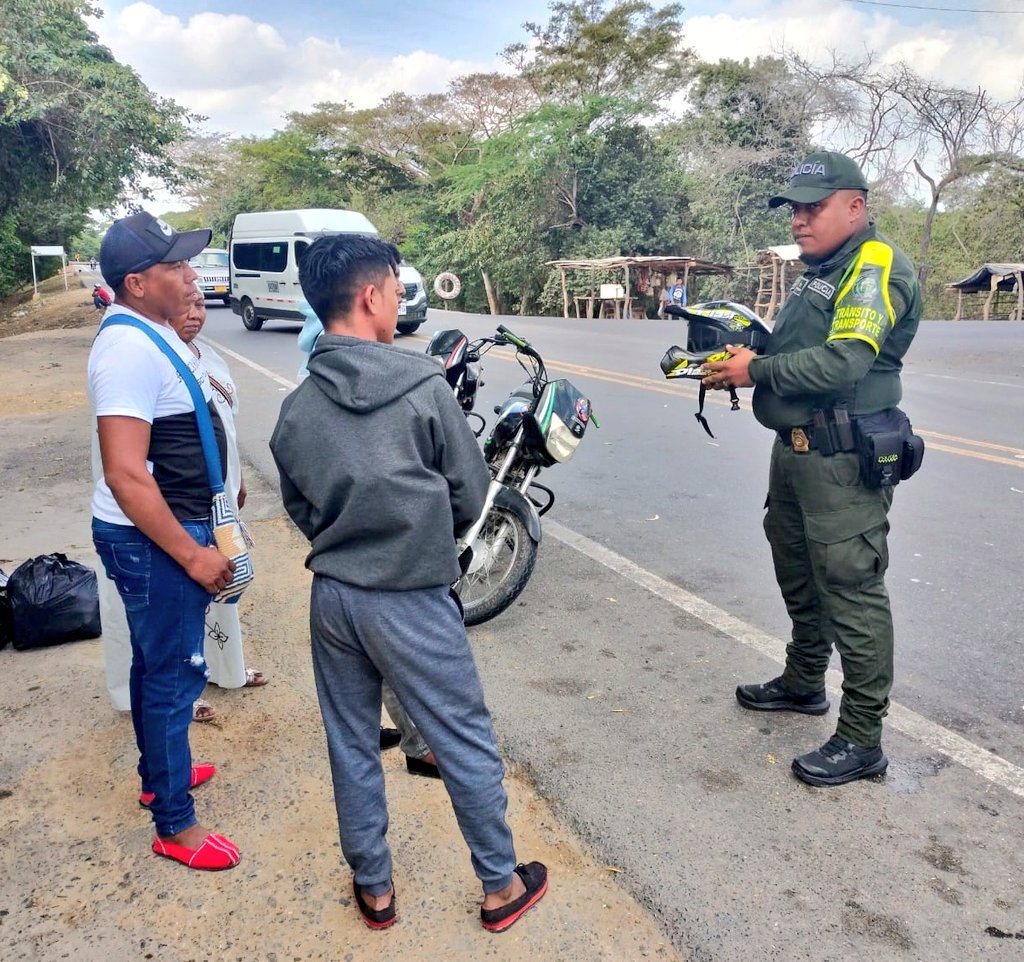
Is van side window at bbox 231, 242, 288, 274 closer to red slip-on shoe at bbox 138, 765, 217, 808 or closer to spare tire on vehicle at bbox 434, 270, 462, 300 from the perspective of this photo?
spare tire on vehicle at bbox 434, 270, 462, 300

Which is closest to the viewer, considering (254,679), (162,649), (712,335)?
(162,649)

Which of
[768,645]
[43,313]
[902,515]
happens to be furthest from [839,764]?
[43,313]

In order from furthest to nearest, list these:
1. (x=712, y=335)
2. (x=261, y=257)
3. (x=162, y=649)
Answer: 1. (x=261, y=257)
2. (x=712, y=335)
3. (x=162, y=649)

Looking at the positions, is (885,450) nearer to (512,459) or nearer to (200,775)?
(512,459)

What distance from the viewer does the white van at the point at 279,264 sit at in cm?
1686

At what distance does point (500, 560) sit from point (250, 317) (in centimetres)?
1652

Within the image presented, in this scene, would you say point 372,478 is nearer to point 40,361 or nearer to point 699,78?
point 40,361

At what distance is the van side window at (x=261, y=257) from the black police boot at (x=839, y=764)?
16824 mm

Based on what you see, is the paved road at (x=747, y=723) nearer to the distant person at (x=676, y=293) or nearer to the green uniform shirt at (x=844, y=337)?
the green uniform shirt at (x=844, y=337)

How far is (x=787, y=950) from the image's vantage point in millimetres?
2021

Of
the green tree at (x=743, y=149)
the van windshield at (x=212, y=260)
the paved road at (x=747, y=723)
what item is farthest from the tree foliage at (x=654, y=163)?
the paved road at (x=747, y=723)

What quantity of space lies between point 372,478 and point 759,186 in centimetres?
2942

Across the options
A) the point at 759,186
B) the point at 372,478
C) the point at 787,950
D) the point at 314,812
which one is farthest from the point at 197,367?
the point at 759,186

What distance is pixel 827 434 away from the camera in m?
2.69
